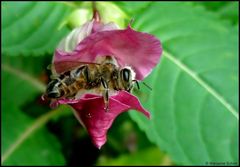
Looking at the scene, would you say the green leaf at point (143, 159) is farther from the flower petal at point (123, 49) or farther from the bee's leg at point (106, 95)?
the bee's leg at point (106, 95)

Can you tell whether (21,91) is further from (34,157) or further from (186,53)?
(186,53)

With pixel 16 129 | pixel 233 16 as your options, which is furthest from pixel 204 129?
pixel 16 129

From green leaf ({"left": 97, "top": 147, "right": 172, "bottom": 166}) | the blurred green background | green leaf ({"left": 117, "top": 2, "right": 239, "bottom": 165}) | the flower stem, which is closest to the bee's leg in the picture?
the flower stem

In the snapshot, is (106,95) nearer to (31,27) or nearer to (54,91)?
(54,91)

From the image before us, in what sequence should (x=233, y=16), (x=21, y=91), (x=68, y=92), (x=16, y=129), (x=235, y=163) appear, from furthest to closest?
(x=21, y=91) → (x=16, y=129) → (x=233, y=16) → (x=235, y=163) → (x=68, y=92)

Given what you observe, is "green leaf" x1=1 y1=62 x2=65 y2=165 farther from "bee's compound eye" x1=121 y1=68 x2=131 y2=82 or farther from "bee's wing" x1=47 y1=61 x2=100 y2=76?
"bee's compound eye" x1=121 y1=68 x2=131 y2=82
